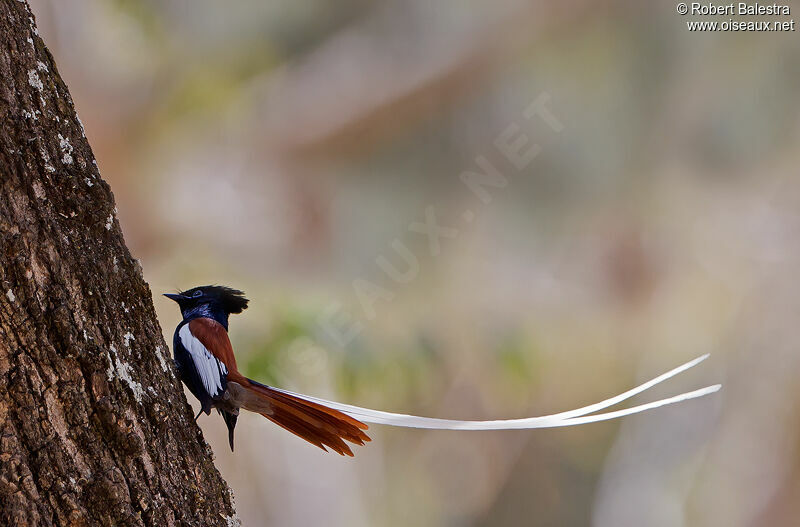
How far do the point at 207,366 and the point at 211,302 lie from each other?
0.18 m

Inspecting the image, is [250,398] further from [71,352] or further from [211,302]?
[71,352]

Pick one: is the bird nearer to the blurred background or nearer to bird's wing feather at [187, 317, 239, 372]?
bird's wing feather at [187, 317, 239, 372]

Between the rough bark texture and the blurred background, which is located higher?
the blurred background

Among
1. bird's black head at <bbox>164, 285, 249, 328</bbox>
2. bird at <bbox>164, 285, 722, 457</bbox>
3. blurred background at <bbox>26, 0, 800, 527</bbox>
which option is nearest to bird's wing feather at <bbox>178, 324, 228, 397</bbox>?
bird at <bbox>164, 285, 722, 457</bbox>

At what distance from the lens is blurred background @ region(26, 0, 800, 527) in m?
3.65

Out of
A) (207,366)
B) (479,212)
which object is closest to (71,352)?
(207,366)

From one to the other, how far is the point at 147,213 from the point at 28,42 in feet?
10.2

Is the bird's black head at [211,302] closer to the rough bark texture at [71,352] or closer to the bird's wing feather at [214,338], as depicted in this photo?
the bird's wing feather at [214,338]

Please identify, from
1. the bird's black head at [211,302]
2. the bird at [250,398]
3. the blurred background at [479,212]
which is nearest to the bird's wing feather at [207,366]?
the bird at [250,398]

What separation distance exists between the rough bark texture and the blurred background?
9.12 ft

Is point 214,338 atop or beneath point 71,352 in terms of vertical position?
atop

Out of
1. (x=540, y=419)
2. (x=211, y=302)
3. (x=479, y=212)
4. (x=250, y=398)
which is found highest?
(x=479, y=212)

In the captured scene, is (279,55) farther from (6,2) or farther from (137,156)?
(6,2)

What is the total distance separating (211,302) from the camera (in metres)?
1.12
